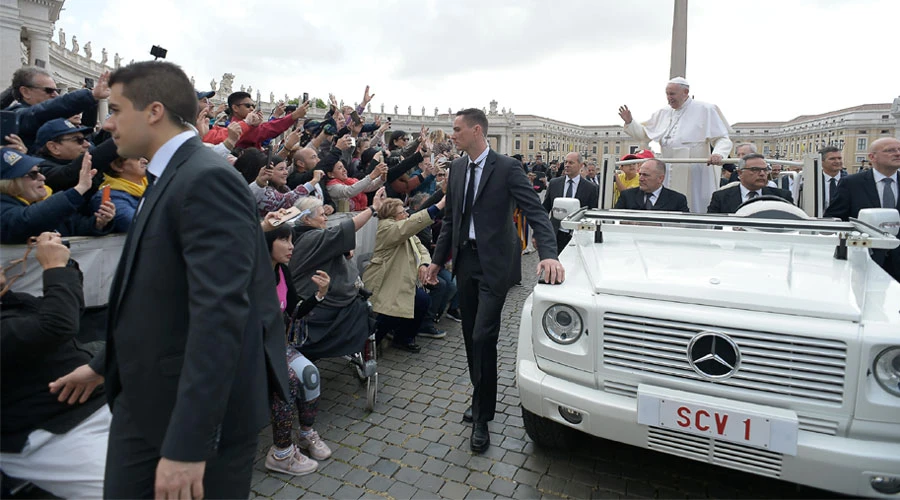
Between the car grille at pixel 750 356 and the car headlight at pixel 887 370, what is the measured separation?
147mm

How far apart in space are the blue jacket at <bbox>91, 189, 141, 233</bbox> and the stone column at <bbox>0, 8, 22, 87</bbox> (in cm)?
4228

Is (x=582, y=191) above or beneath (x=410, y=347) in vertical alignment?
above

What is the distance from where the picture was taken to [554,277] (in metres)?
3.40

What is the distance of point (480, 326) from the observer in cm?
395

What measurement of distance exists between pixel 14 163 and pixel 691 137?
7028mm

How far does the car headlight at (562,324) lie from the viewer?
10.5 feet

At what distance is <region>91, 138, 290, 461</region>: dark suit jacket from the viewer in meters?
1.64

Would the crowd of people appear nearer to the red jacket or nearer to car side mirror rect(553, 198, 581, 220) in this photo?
the red jacket

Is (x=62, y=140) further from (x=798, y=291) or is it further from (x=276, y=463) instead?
(x=798, y=291)

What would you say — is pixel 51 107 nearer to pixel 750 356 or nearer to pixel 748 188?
pixel 750 356

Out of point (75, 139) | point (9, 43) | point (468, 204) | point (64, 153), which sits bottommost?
point (468, 204)

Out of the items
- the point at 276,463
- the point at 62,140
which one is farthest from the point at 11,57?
the point at 276,463

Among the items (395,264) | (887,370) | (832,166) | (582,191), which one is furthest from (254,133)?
(832,166)

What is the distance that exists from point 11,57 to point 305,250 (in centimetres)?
4567
